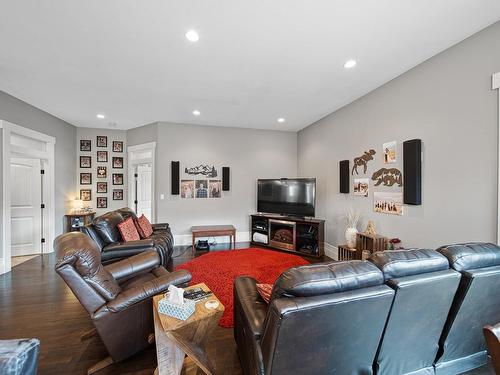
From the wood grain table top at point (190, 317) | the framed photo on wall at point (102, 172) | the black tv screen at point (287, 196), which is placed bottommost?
the wood grain table top at point (190, 317)

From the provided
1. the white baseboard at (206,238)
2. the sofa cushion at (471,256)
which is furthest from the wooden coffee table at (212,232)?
the sofa cushion at (471,256)

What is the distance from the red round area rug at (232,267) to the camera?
10.5 ft

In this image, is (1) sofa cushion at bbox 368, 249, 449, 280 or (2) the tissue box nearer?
(1) sofa cushion at bbox 368, 249, 449, 280

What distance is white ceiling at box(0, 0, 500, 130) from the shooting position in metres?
1.93

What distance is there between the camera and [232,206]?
229 inches

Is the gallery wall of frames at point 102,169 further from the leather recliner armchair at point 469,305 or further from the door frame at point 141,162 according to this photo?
the leather recliner armchair at point 469,305

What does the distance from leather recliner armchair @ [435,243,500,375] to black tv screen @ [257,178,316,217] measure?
3.16 meters

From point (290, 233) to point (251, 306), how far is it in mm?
3589

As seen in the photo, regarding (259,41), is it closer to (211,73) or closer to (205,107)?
(211,73)

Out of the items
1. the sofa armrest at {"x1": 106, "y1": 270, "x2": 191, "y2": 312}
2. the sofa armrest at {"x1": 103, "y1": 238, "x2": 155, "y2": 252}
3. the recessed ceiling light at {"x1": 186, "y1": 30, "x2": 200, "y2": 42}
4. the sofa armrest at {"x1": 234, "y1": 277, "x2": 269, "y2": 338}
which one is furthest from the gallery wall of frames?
the sofa armrest at {"x1": 234, "y1": 277, "x2": 269, "y2": 338}

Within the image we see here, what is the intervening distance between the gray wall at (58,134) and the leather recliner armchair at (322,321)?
17.1ft

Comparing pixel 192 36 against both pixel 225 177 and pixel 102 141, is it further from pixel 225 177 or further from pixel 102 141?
pixel 102 141

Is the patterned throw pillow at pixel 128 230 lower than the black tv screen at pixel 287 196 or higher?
lower

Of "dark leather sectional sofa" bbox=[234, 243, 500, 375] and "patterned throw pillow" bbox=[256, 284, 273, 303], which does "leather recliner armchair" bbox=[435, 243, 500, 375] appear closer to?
"dark leather sectional sofa" bbox=[234, 243, 500, 375]
